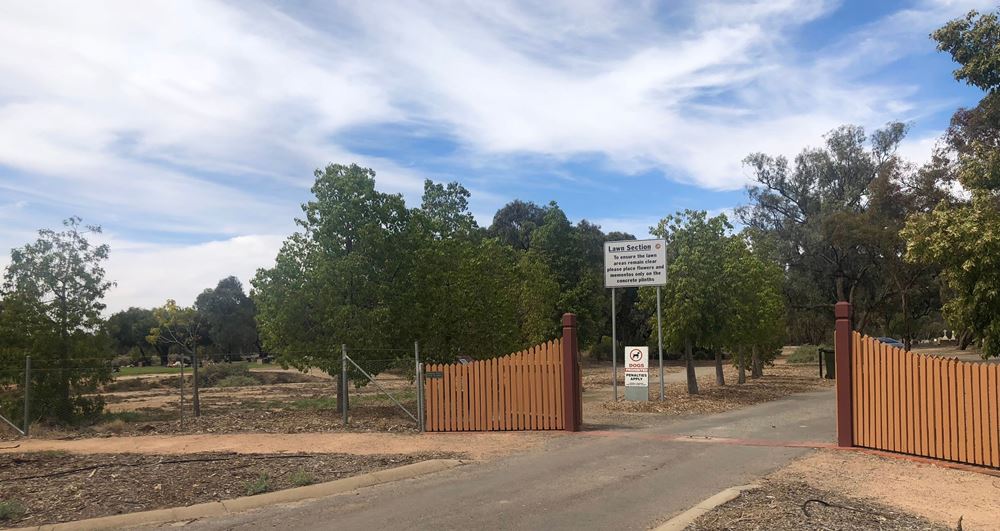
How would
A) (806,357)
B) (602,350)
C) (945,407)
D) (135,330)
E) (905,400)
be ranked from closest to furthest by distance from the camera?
(945,407) < (905,400) < (806,357) < (602,350) < (135,330)

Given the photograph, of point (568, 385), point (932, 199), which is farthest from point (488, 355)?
point (932, 199)

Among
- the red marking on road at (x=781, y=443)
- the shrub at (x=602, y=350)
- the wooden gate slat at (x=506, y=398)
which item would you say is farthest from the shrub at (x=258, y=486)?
the shrub at (x=602, y=350)

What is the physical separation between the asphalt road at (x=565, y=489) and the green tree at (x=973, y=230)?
13.2ft

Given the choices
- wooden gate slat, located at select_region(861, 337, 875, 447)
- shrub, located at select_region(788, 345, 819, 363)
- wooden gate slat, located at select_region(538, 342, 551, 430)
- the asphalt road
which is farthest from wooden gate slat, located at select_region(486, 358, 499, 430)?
shrub, located at select_region(788, 345, 819, 363)

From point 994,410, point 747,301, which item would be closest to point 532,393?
point 994,410

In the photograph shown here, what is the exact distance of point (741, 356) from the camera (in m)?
27.4

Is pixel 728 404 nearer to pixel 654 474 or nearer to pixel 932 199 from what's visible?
pixel 654 474

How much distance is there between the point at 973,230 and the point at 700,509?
937cm

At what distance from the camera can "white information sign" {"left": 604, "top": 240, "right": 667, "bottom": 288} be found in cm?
1922

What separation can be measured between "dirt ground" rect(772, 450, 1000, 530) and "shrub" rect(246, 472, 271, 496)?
6237 millimetres

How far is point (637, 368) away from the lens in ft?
61.4

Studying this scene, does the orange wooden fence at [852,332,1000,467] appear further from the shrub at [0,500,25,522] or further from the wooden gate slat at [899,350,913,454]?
the shrub at [0,500,25,522]

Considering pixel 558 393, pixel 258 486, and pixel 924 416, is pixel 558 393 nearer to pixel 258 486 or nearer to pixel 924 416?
pixel 924 416

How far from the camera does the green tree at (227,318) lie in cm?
6850
